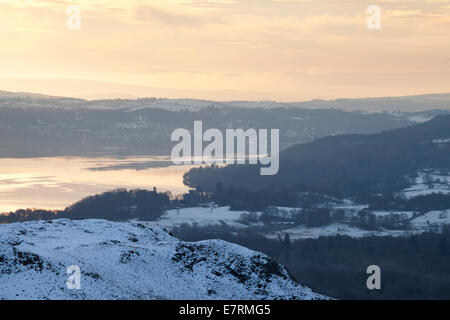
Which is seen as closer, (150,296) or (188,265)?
(150,296)

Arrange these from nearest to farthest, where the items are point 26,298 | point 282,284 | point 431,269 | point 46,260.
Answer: point 26,298 < point 46,260 < point 282,284 < point 431,269

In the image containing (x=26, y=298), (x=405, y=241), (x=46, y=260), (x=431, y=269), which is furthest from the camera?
(x=405, y=241)

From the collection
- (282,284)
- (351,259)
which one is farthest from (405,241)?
(282,284)
